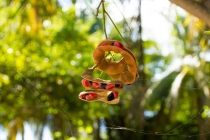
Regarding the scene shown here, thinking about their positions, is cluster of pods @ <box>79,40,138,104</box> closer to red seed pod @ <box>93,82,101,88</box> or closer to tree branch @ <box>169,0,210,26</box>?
red seed pod @ <box>93,82,101,88</box>

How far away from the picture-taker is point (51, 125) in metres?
6.61

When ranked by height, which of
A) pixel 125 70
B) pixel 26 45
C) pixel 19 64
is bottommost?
pixel 125 70

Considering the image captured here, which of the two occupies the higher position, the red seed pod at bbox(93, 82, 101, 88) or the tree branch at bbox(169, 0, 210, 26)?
the tree branch at bbox(169, 0, 210, 26)

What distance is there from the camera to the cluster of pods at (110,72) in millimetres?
1475

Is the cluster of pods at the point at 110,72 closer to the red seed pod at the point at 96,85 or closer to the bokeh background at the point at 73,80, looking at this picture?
the red seed pod at the point at 96,85

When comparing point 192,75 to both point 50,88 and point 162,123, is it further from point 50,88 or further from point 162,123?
point 50,88

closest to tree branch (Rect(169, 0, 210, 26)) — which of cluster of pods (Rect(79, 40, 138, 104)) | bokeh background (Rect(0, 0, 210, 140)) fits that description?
cluster of pods (Rect(79, 40, 138, 104))

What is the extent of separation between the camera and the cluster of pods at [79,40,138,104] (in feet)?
4.84

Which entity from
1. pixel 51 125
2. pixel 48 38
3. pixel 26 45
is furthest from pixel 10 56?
pixel 51 125

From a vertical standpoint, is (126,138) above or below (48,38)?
below

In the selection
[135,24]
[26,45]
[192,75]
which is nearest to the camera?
[135,24]

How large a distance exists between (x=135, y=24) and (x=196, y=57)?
3.04 metres

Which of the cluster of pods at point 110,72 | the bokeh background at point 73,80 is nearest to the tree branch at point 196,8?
the cluster of pods at point 110,72

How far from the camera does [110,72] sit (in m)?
1.55
